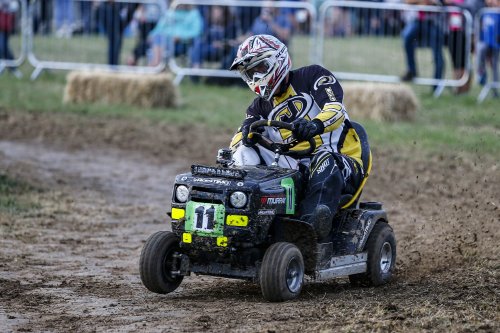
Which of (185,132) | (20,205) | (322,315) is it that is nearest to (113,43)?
(185,132)

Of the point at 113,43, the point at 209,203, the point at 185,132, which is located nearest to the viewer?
the point at 209,203

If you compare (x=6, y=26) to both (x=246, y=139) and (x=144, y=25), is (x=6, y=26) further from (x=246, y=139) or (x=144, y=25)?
(x=246, y=139)

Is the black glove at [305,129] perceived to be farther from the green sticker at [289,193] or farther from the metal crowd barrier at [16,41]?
the metal crowd barrier at [16,41]

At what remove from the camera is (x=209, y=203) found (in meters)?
6.64

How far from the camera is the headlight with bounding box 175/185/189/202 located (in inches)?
266

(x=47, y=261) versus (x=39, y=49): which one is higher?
(x=39, y=49)

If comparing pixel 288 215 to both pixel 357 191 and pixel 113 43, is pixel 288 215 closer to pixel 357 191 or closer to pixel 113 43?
pixel 357 191

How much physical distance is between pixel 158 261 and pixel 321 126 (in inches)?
57.8

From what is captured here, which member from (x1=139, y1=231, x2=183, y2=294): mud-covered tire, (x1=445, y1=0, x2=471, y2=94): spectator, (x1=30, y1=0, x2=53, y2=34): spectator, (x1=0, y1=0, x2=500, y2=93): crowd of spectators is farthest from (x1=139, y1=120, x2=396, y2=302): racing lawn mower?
(x1=30, y1=0, x2=53, y2=34): spectator

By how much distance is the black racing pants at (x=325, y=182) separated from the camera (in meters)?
7.03

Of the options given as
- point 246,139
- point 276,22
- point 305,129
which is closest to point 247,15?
point 276,22

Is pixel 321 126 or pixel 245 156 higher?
pixel 321 126

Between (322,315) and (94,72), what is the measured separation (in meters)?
12.5

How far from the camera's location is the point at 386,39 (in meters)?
18.5
